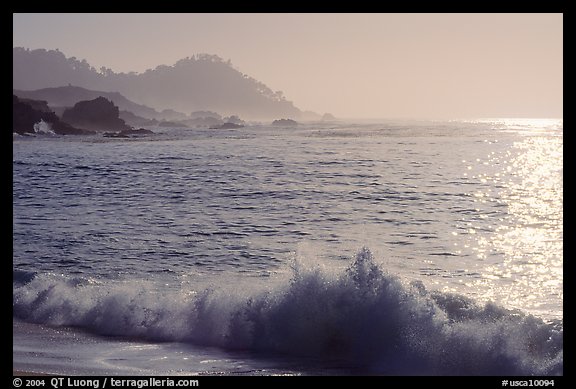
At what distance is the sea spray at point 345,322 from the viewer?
34.6ft

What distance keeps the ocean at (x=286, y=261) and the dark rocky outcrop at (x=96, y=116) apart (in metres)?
9.72

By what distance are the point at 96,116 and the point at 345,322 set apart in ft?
118

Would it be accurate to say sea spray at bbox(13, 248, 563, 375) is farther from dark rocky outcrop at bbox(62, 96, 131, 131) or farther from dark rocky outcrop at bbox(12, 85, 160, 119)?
dark rocky outcrop at bbox(62, 96, 131, 131)

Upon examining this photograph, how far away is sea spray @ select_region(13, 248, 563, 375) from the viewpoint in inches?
415

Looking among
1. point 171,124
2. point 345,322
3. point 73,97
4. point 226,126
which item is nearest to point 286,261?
point 345,322

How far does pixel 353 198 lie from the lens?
75.1ft

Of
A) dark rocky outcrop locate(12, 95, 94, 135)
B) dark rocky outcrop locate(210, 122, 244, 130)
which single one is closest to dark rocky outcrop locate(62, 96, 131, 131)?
dark rocky outcrop locate(12, 95, 94, 135)

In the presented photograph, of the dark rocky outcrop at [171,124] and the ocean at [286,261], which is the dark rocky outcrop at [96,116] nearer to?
the dark rocky outcrop at [171,124]

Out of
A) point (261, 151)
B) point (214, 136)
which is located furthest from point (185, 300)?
point (214, 136)

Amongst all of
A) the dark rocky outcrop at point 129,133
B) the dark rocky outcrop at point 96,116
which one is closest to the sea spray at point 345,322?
the dark rocky outcrop at point 129,133

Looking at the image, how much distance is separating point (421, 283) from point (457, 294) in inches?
32.0

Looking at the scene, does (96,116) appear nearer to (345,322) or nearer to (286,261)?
(286,261)

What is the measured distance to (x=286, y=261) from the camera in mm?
16062
